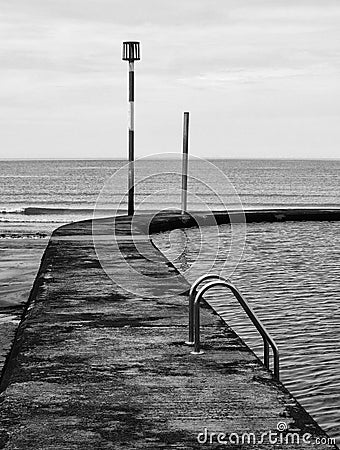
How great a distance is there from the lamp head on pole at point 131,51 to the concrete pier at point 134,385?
26.4 feet

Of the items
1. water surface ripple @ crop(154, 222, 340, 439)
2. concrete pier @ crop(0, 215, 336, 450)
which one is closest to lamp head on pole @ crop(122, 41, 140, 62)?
water surface ripple @ crop(154, 222, 340, 439)

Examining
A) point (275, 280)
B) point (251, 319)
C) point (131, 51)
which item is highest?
point (131, 51)

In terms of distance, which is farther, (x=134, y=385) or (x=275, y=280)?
(x=275, y=280)

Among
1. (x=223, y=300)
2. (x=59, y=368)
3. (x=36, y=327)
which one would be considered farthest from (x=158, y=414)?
(x=223, y=300)

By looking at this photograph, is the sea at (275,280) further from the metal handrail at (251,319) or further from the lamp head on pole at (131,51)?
the lamp head on pole at (131,51)

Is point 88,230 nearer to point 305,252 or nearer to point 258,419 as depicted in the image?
point 305,252

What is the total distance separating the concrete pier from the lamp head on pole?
26.4 feet

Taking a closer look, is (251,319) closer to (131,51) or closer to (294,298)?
(294,298)

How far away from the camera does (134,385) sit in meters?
4.47

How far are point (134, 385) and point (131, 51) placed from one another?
34.8 feet

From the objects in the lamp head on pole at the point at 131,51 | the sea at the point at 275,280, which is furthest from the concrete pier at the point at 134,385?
the lamp head on pole at the point at 131,51

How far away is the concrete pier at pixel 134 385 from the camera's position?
12.1 feet

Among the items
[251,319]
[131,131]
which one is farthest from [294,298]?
[131,131]

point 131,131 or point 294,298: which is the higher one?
point 131,131
